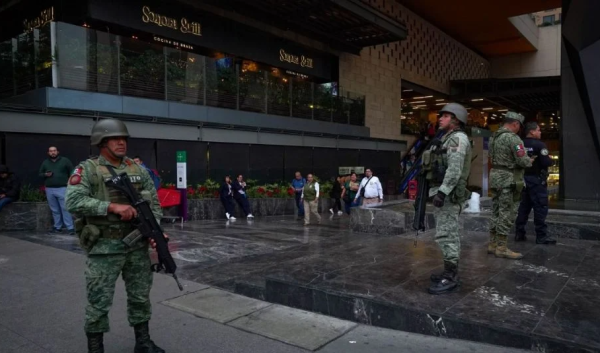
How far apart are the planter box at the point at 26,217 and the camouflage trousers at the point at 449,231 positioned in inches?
356

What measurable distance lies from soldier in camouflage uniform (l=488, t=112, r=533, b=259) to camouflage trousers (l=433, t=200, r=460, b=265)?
173 centimetres

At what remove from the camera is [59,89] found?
40.6 feet

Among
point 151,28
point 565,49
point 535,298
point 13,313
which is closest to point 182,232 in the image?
point 13,313

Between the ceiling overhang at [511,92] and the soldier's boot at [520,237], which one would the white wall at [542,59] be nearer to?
the ceiling overhang at [511,92]

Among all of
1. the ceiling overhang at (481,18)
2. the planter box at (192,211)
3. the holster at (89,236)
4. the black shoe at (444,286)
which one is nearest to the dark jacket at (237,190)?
the planter box at (192,211)

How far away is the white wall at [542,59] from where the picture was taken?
38938 mm

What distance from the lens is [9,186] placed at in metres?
9.63

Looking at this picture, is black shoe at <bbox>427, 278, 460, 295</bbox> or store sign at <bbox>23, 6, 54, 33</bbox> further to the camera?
store sign at <bbox>23, 6, 54, 33</bbox>

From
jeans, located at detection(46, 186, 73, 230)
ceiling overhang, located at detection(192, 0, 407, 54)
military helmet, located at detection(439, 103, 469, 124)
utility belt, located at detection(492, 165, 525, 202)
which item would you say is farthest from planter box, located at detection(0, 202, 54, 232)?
ceiling overhang, located at detection(192, 0, 407, 54)

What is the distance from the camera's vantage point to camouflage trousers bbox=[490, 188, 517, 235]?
6000mm

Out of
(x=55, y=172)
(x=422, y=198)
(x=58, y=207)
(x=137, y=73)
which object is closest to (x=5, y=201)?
(x=58, y=207)

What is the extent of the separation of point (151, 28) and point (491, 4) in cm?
2129

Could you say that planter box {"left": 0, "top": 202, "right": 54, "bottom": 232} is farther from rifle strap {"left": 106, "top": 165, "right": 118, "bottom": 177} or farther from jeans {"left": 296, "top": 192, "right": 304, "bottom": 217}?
rifle strap {"left": 106, "top": 165, "right": 118, "bottom": 177}

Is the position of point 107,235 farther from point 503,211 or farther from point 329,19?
point 329,19
